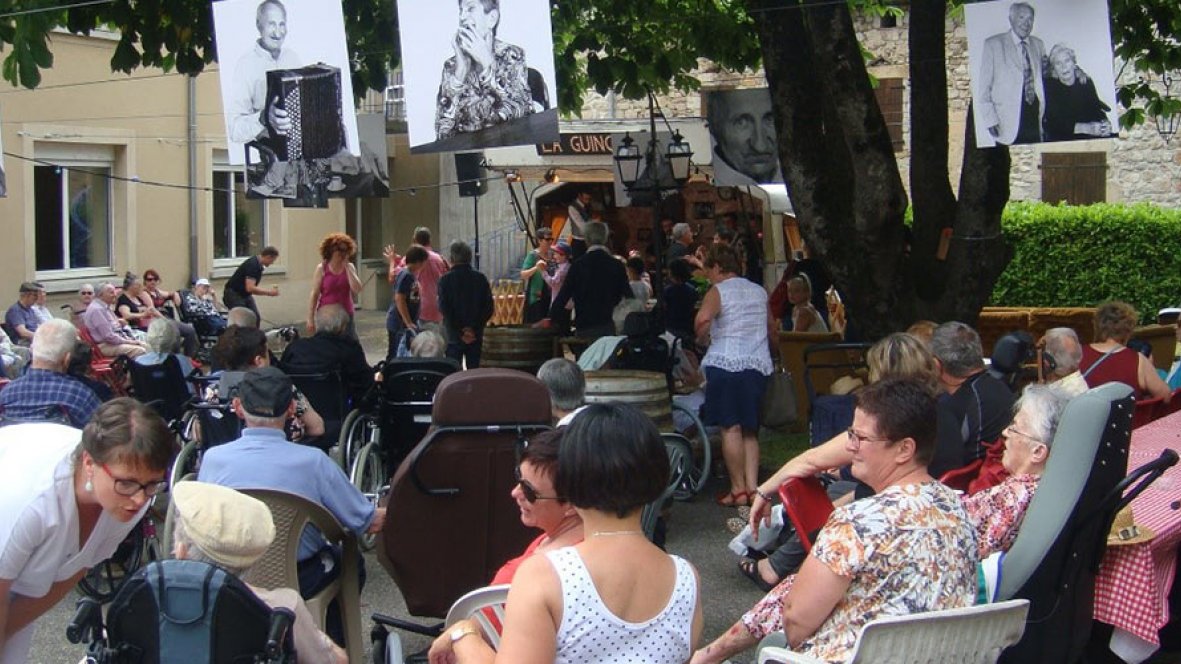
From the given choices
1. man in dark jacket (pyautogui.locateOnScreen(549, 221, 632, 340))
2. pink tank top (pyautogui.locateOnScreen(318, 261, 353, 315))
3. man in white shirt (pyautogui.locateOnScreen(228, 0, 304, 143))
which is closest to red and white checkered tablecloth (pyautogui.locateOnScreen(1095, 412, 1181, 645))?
man in white shirt (pyautogui.locateOnScreen(228, 0, 304, 143))

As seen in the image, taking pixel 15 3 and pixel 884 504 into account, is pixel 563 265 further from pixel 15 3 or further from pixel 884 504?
pixel 884 504

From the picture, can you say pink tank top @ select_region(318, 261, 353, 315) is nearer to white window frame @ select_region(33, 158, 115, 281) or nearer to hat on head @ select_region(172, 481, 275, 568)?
white window frame @ select_region(33, 158, 115, 281)

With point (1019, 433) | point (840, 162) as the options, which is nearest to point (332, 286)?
point (840, 162)

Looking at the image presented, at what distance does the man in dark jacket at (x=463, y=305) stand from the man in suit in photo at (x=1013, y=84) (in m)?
4.92

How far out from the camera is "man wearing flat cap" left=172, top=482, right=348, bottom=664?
3514 mm

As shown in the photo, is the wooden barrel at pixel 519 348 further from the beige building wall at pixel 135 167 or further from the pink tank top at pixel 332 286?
the beige building wall at pixel 135 167

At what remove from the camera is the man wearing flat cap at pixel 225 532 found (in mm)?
3514

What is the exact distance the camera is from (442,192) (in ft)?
88.7

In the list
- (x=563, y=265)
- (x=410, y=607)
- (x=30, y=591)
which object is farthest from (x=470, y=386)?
(x=563, y=265)

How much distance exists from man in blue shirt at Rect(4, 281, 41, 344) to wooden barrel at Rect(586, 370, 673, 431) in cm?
675

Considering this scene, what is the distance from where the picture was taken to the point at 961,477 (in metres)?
5.30

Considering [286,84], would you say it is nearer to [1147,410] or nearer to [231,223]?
[1147,410]

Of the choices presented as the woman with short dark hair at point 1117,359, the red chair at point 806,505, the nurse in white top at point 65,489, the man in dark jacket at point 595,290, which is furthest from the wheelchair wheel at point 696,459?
the nurse in white top at point 65,489

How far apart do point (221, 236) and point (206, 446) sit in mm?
14256
